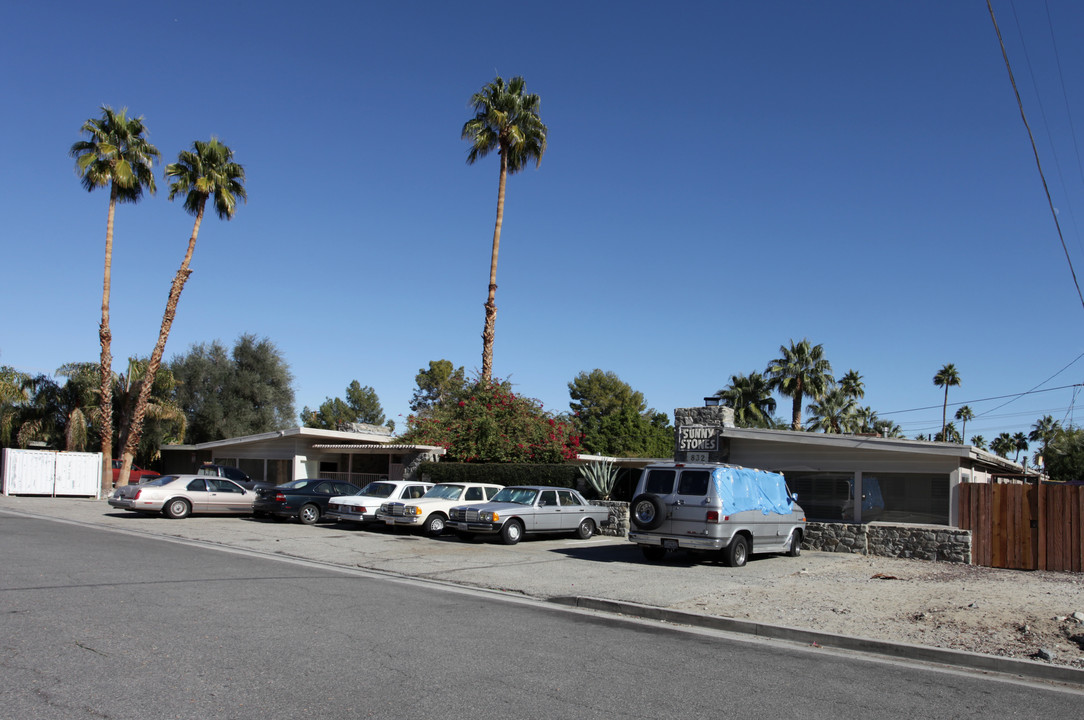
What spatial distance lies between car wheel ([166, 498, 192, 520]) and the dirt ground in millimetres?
17742

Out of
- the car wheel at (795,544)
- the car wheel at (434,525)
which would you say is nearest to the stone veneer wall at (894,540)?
the car wheel at (795,544)

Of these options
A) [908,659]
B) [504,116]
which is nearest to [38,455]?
[504,116]

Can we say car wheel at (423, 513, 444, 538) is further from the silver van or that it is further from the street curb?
the street curb

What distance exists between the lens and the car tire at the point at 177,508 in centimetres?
2327

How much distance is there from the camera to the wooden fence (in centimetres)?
1568

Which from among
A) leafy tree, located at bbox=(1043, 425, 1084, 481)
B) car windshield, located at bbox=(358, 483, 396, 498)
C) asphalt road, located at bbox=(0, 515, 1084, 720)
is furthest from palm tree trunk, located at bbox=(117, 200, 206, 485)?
leafy tree, located at bbox=(1043, 425, 1084, 481)

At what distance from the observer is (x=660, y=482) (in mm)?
15539

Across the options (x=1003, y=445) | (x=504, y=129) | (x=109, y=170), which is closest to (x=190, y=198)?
(x=109, y=170)

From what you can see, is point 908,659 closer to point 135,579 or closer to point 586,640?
point 586,640

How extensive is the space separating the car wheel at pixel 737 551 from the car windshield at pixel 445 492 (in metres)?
8.70

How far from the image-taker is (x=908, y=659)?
8273 millimetres

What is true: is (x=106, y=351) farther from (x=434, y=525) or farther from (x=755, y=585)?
(x=755, y=585)

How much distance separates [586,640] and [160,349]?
32.1 meters

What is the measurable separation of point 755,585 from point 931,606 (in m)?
2.66
